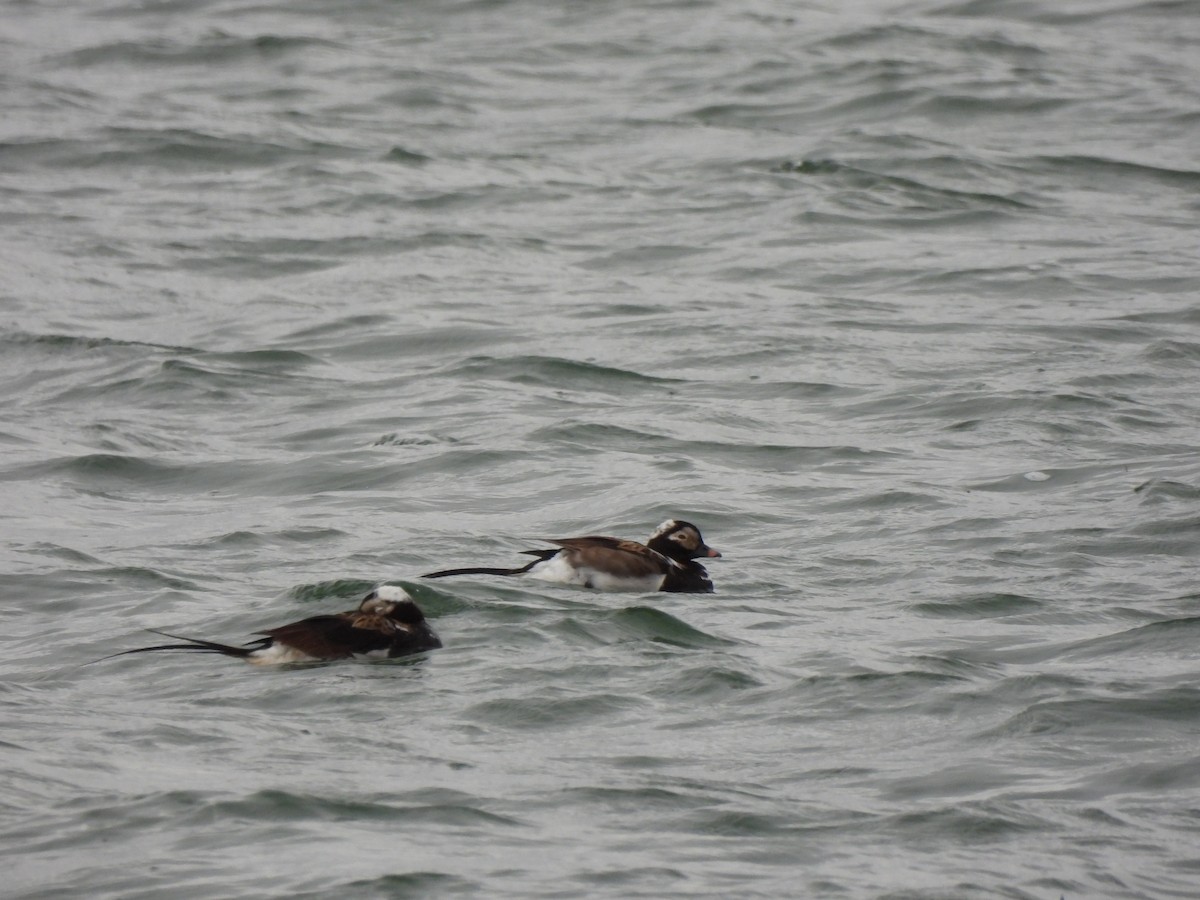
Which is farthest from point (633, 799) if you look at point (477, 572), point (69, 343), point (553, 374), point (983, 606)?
point (69, 343)

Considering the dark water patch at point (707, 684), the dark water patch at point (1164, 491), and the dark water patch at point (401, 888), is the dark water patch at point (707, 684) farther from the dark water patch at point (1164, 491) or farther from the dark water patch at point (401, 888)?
the dark water patch at point (1164, 491)

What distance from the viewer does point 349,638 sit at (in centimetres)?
873

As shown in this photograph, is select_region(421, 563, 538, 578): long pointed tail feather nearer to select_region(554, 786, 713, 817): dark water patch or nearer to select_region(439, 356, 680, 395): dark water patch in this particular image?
select_region(554, 786, 713, 817): dark water patch

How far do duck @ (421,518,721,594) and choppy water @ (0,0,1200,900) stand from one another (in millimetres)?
147

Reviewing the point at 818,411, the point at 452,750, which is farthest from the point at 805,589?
the point at 818,411

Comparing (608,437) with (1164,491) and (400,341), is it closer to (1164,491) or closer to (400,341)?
(400,341)

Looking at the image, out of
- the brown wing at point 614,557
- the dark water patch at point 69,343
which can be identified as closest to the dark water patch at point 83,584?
the brown wing at point 614,557

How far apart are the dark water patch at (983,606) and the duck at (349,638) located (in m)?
2.49

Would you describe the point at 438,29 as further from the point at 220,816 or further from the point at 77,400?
the point at 220,816

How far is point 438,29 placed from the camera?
86.0 feet

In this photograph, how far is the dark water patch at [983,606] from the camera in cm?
967

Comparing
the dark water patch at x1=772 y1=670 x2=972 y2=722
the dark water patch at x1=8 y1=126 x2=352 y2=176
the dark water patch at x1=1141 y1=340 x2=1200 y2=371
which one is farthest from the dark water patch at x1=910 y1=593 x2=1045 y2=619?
the dark water patch at x1=8 y1=126 x2=352 y2=176

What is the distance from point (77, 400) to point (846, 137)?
10.5 meters

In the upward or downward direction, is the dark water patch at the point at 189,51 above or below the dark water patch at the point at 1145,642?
above
